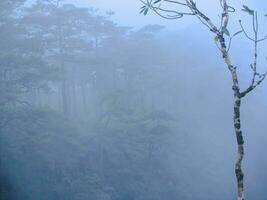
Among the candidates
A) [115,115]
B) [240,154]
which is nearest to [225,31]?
[240,154]

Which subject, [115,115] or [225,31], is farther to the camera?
[115,115]

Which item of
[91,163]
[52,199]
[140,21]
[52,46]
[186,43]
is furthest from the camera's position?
[140,21]

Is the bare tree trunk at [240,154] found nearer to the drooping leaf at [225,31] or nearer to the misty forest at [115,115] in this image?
the drooping leaf at [225,31]

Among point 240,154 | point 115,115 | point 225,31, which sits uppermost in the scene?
point 225,31

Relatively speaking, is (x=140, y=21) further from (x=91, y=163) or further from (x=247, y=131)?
(x=91, y=163)

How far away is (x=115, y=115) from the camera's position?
80.7 feet

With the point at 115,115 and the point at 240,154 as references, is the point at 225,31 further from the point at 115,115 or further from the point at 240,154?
the point at 115,115

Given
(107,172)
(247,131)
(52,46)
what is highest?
(52,46)

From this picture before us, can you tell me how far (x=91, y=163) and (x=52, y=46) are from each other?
287 inches

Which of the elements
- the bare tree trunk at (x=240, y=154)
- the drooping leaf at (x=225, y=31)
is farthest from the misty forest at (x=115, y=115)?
the bare tree trunk at (x=240, y=154)

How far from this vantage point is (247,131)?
38.7 meters

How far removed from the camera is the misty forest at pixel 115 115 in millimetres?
19891

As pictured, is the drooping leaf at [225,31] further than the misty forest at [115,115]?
No

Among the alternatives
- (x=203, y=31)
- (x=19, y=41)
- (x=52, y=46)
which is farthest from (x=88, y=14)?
(x=203, y=31)
